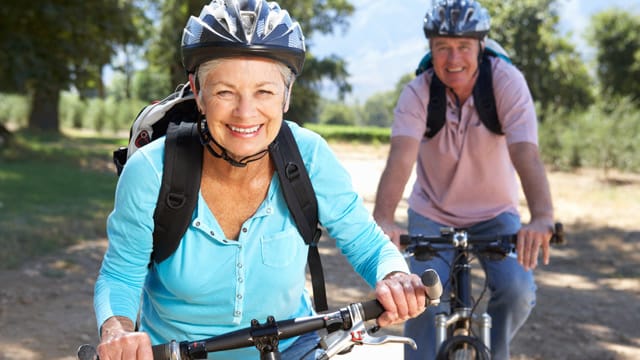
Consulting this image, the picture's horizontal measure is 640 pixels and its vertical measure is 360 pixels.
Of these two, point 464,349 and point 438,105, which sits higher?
point 438,105

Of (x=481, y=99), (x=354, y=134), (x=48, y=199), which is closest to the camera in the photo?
(x=481, y=99)

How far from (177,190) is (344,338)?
2.19 ft

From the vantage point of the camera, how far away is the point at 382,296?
232 centimetres

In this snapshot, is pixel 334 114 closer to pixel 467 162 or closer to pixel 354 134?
pixel 354 134

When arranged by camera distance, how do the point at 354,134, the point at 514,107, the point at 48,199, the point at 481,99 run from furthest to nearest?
the point at 354,134, the point at 48,199, the point at 481,99, the point at 514,107

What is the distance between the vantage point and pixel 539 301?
27.3 ft

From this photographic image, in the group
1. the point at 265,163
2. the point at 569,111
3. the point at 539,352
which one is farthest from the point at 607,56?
the point at 265,163

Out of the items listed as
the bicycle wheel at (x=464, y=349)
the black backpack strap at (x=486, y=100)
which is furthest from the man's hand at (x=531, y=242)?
the black backpack strap at (x=486, y=100)

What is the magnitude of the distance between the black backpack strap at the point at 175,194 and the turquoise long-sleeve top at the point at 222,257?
0.08ft

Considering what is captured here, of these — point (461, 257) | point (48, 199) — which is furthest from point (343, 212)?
point (48, 199)

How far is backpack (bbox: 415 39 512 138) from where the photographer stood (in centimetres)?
434

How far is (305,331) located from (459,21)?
2421 millimetres

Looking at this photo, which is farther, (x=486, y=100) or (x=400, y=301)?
(x=486, y=100)

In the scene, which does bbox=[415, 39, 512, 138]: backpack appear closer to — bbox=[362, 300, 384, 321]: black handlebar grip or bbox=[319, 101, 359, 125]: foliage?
bbox=[362, 300, 384, 321]: black handlebar grip
